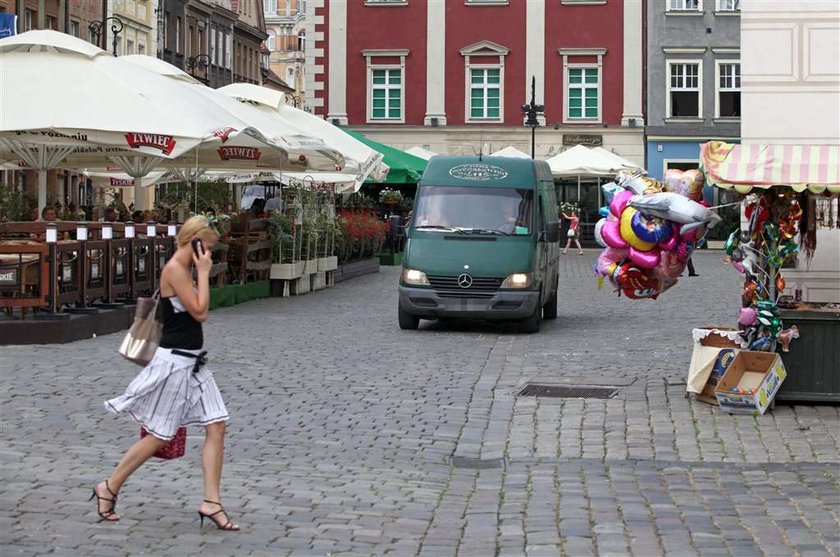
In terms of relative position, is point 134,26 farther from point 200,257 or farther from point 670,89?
point 200,257

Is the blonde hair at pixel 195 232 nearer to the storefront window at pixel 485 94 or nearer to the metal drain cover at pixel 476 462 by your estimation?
the metal drain cover at pixel 476 462

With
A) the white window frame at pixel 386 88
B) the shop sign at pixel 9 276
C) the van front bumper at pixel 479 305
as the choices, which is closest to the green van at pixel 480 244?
the van front bumper at pixel 479 305

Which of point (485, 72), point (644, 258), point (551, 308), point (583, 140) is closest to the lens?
point (644, 258)

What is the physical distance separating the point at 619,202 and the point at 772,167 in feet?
4.70

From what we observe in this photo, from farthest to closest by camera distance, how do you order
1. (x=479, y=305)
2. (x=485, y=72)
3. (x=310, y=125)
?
(x=485, y=72) → (x=310, y=125) → (x=479, y=305)

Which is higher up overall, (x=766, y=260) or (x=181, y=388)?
(x=766, y=260)

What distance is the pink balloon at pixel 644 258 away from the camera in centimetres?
1289

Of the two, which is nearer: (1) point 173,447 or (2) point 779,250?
(1) point 173,447

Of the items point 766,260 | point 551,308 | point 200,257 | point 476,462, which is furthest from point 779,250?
point 551,308

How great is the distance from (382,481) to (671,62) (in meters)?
47.4

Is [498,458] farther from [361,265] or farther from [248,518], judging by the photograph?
[361,265]

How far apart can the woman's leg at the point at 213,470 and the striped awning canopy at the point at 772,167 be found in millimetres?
5596

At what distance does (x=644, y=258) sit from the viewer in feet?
42.3

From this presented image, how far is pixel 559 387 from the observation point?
14094mm
